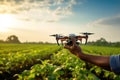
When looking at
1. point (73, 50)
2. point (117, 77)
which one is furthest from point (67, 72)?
point (73, 50)

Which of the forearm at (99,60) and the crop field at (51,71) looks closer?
the forearm at (99,60)

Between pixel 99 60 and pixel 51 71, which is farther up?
pixel 99 60

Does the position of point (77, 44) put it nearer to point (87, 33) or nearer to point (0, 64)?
point (87, 33)

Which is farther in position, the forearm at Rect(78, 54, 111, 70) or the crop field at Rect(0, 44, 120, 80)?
the crop field at Rect(0, 44, 120, 80)

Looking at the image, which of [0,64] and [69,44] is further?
[0,64]

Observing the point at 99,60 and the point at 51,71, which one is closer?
the point at 99,60

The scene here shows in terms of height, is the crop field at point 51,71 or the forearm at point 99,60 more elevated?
the forearm at point 99,60

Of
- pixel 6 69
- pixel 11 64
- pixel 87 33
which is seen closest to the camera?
pixel 87 33

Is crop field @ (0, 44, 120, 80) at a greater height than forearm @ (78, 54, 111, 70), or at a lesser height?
lesser

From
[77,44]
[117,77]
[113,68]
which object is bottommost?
[117,77]

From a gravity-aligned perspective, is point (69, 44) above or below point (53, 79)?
above

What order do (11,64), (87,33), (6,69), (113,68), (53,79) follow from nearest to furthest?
(113,68) < (87,33) < (53,79) < (6,69) < (11,64)
